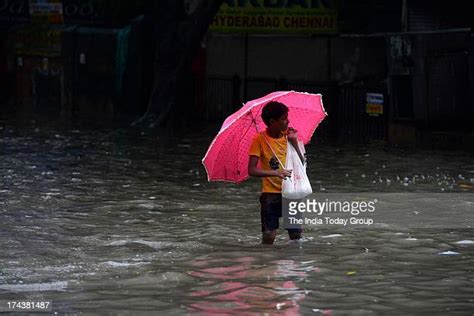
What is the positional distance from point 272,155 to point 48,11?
28.3 m

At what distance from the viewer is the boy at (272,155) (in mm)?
11133

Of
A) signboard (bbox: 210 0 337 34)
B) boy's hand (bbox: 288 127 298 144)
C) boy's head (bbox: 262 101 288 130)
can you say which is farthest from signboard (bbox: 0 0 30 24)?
boy's head (bbox: 262 101 288 130)

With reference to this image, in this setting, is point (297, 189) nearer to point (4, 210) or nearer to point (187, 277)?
point (187, 277)

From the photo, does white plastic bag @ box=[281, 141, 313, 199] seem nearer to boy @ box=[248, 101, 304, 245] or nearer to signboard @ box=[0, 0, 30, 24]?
boy @ box=[248, 101, 304, 245]

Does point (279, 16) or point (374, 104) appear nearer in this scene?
point (374, 104)

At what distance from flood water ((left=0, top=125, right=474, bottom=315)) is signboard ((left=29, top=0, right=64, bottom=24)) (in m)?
18.5

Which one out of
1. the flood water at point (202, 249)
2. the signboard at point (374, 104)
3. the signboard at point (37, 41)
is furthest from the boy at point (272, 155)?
the signboard at point (37, 41)

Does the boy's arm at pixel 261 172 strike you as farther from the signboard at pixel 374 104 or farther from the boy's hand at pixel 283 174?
the signboard at pixel 374 104

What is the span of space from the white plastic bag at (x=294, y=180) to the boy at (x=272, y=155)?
0.20ft

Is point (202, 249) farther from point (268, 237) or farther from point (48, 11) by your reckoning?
point (48, 11)

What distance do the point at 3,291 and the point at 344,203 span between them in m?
6.88

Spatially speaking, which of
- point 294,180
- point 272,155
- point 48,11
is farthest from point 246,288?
point 48,11

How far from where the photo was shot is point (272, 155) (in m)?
11.4

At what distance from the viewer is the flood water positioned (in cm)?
943
